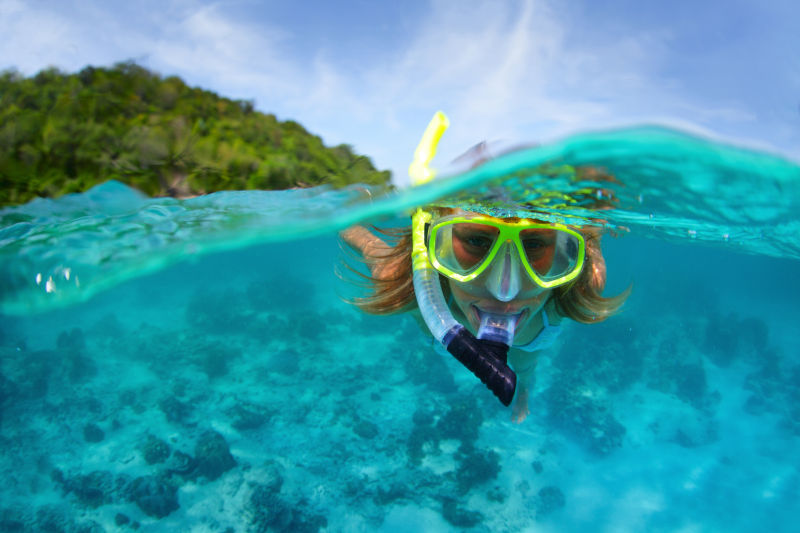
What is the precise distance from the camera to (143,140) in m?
4.70

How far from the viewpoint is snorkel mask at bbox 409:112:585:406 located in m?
3.80

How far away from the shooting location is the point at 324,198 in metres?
6.67

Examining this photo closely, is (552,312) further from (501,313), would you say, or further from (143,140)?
(143,140)

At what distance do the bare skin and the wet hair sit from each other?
76 mm

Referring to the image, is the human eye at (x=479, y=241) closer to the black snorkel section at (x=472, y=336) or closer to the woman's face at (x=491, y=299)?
the woman's face at (x=491, y=299)

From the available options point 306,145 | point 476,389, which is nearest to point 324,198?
point 306,145

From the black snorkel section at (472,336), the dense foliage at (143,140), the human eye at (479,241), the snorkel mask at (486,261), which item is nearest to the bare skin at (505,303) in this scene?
the snorkel mask at (486,261)

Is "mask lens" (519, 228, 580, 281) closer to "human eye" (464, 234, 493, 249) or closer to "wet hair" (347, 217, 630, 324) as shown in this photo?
"human eye" (464, 234, 493, 249)

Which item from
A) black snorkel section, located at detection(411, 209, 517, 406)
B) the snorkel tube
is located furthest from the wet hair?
black snorkel section, located at detection(411, 209, 517, 406)

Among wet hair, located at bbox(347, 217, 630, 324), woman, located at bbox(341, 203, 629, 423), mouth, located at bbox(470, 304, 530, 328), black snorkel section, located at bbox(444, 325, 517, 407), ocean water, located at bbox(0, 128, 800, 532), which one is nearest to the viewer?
black snorkel section, located at bbox(444, 325, 517, 407)

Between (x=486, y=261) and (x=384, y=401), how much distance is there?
10417 millimetres

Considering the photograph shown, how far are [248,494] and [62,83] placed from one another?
9178mm

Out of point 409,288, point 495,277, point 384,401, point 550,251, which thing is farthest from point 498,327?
point 384,401

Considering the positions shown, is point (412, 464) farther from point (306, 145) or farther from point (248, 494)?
point (306, 145)
